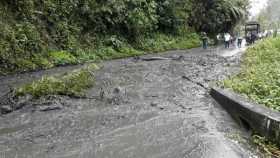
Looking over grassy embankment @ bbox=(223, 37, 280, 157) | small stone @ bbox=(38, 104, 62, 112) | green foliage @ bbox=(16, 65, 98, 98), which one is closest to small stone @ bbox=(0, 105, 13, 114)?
small stone @ bbox=(38, 104, 62, 112)

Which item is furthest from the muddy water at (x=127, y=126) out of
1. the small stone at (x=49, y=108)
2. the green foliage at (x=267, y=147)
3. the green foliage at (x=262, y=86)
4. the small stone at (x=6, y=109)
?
the green foliage at (x=262, y=86)

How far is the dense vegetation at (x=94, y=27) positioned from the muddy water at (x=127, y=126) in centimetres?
643

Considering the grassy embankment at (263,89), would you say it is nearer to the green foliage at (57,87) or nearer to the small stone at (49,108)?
the green foliage at (57,87)

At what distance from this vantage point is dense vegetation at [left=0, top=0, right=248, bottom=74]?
608 inches

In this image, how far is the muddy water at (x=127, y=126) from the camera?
5.57 meters

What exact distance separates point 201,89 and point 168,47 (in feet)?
52.9

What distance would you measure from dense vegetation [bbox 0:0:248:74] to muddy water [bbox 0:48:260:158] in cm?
643

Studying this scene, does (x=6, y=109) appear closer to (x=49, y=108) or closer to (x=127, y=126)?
(x=49, y=108)

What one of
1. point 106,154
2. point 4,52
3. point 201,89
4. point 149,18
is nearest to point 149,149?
point 106,154

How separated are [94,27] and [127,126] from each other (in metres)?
15.2

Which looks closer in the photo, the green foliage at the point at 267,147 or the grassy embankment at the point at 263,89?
the green foliage at the point at 267,147

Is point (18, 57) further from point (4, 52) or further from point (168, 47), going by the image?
point (168, 47)

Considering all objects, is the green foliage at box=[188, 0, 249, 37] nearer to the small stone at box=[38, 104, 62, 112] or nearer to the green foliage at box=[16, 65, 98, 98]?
the green foliage at box=[16, 65, 98, 98]

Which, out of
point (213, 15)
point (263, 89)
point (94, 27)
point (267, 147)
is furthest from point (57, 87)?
point (213, 15)
